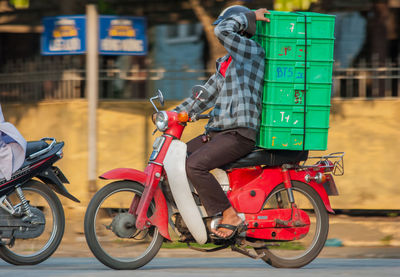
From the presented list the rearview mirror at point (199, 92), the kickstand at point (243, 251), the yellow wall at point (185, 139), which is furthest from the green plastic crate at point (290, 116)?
the yellow wall at point (185, 139)

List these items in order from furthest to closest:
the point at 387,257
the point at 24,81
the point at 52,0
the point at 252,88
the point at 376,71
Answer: the point at 52,0 < the point at 24,81 < the point at 376,71 < the point at 387,257 < the point at 252,88

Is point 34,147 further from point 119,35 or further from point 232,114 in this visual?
point 119,35

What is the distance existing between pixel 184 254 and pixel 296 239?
1.84 metres

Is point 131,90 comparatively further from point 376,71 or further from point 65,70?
point 376,71

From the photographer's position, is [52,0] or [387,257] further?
[52,0]

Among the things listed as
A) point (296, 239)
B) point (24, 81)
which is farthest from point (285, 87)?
point (24, 81)

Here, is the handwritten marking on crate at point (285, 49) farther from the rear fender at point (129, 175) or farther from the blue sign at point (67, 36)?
the blue sign at point (67, 36)

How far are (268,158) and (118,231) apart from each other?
129cm

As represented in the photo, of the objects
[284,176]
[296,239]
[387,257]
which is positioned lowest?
[387,257]

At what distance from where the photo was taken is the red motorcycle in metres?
5.73

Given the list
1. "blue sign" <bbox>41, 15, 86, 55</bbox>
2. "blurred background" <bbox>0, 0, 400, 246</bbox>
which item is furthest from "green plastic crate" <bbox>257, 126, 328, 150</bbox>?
"blue sign" <bbox>41, 15, 86, 55</bbox>

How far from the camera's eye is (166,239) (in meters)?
5.95

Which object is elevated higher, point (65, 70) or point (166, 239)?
point (65, 70)

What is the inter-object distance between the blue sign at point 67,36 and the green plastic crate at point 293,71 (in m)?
3.53
